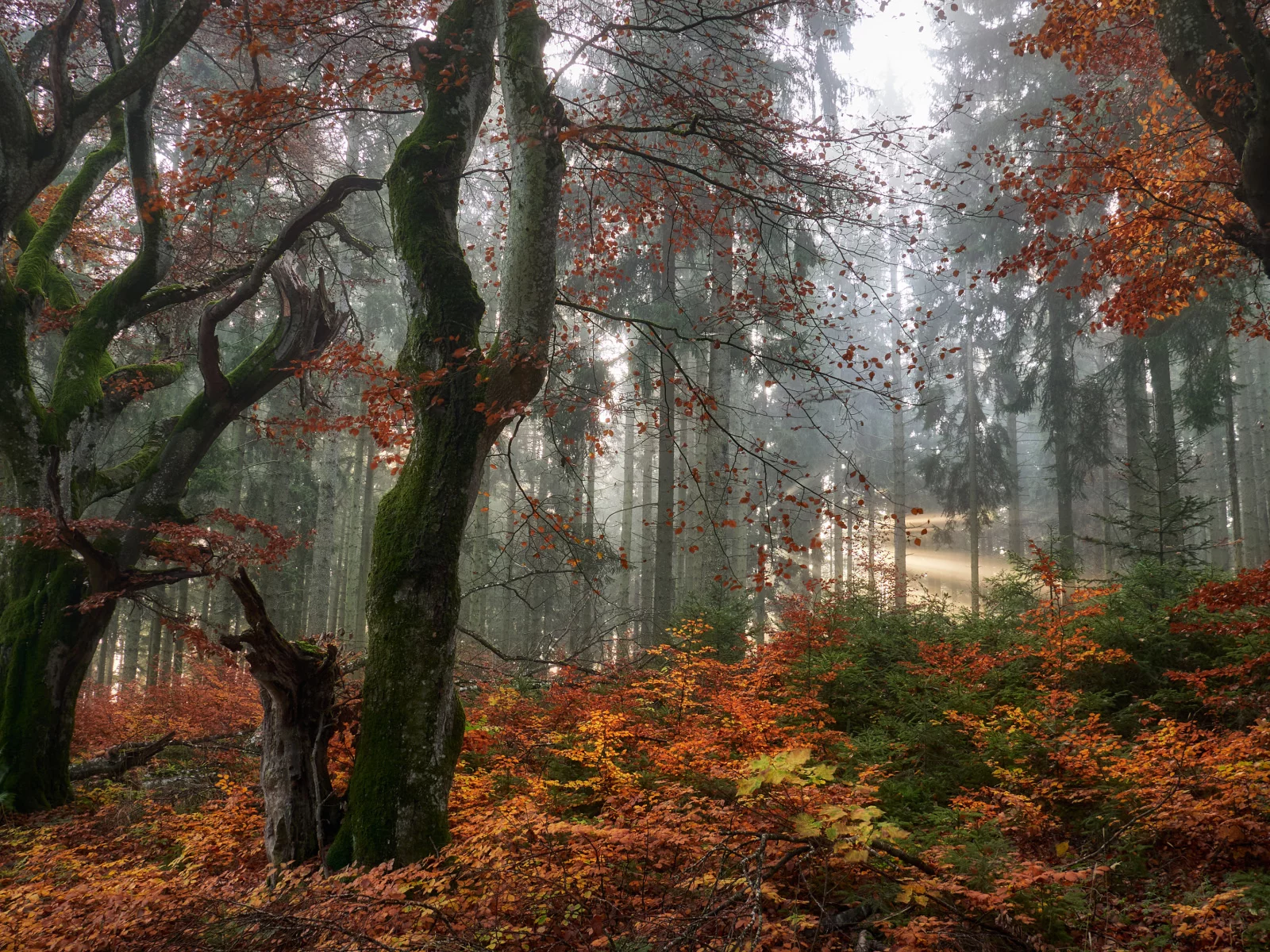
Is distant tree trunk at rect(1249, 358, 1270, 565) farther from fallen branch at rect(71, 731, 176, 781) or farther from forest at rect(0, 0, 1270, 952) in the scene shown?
fallen branch at rect(71, 731, 176, 781)

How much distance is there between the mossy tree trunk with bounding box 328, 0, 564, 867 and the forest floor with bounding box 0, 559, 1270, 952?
44cm

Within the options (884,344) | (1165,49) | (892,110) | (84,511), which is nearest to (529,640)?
(84,511)

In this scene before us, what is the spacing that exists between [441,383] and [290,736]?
253cm

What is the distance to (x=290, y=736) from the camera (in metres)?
4.46

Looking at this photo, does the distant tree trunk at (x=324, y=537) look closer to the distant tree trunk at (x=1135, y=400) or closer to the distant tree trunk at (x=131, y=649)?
the distant tree trunk at (x=131, y=649)

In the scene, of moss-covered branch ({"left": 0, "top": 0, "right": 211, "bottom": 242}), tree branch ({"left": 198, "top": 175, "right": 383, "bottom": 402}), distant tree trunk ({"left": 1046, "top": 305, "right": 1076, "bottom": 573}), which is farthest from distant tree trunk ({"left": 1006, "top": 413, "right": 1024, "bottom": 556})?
moss-covered branch ({"left": 0, "top": 0, "right": 211, "bottom": 242})

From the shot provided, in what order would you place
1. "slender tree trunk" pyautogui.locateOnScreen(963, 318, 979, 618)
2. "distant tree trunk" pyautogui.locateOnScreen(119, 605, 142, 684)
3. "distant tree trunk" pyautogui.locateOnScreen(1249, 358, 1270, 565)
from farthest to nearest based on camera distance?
"distant tree trunk" pyautogui.locateOnScreen(1249, 358, 1270, 565)
"distant tree trunk" pyautogui.locateOnScreen(119, 605, 142, 684)
"slender tree trunk" pyautogui.locateOnScreen(963, 318, 979, 618)

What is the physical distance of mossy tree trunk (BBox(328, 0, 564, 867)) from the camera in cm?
396

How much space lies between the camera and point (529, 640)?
18.3 m

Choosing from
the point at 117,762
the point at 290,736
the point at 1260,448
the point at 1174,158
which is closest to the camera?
the point at 290,736

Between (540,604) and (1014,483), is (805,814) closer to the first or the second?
(540,604)

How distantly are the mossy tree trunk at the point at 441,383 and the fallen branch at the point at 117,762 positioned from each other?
4.15 m

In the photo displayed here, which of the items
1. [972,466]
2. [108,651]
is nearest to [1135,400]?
[972,466]

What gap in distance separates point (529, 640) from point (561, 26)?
14.8 m
